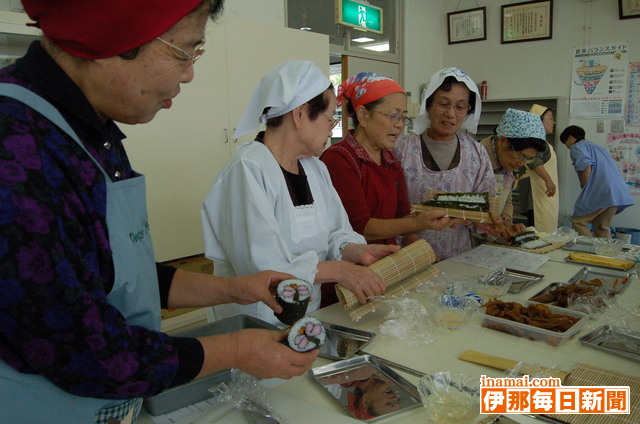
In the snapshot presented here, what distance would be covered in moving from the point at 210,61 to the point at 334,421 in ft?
9.17

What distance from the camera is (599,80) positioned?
5516 mm

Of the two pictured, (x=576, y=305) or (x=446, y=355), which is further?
(x=576, y=305)

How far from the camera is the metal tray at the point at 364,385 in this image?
3.32 feet

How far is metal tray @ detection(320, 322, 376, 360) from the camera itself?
4.14 feet

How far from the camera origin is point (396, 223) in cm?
207

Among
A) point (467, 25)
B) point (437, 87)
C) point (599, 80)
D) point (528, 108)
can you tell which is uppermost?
point (467, 25)

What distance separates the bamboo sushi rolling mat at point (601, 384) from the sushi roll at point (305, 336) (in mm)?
533

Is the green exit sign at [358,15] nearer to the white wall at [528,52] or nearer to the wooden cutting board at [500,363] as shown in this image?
the white wall at [528,52]

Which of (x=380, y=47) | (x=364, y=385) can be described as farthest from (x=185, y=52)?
(x=380, y=47)

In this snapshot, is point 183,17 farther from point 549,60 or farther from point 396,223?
point 549,60

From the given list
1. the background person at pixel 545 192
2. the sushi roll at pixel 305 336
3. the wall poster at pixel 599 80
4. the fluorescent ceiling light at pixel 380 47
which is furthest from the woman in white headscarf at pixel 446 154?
the wall poster at pixel 599 80

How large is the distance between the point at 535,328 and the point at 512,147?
1577 mm

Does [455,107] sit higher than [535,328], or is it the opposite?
[455,107]

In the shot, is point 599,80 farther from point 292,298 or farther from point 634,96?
point 292,298
